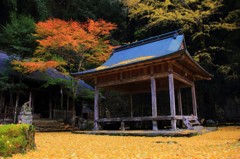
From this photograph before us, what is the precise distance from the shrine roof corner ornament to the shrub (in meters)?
7.26

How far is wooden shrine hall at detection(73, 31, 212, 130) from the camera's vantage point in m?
11.3

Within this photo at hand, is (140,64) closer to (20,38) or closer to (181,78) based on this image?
(181,78)

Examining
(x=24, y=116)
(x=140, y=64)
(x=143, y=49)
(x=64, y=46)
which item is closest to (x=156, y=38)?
(x=143, y=49)

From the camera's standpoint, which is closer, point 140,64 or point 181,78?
point 140,64

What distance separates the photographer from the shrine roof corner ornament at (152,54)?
1131cm

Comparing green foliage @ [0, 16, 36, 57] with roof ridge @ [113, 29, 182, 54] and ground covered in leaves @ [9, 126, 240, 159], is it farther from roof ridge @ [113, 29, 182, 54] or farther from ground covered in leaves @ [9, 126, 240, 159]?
ground covered in leaves @ [9, 126, 240, 159]

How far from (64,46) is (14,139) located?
1159 centimetres

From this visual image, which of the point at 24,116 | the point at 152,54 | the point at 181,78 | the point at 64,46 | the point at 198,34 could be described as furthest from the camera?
the point at 198,34

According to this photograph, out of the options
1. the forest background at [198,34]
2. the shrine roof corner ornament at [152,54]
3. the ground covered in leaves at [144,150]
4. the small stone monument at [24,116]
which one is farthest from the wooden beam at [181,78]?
the small stone monument at [24,116]

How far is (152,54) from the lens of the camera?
1291cm

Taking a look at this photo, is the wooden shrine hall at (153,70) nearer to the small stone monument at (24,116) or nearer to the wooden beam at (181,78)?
the wooden beam at (181,78)

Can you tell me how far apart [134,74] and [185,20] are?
12508 millimetres

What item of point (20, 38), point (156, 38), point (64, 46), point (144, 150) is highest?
point (20, 38)

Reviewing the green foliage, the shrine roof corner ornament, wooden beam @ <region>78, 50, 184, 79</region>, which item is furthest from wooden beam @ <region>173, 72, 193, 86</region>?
the green foliage
